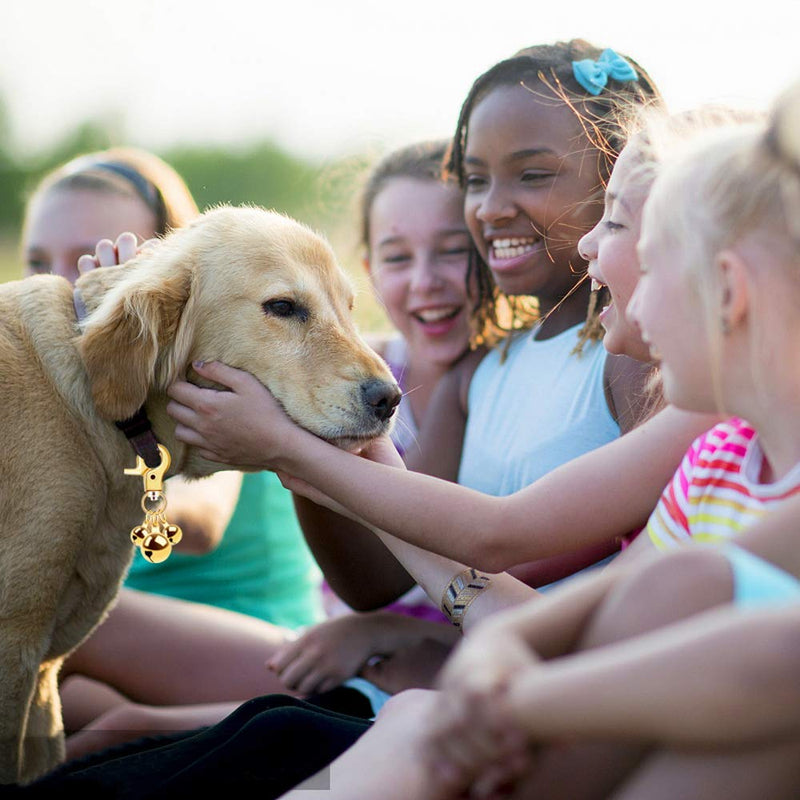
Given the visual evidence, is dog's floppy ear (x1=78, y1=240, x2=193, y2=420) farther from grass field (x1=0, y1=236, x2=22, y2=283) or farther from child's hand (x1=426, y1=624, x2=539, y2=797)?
grass field (x1=0, y1=236, x2=22, y2=283)

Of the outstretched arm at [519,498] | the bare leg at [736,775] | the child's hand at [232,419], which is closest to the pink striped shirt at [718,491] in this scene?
the outstretched arm at [519,498]

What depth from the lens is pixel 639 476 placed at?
2.08 m

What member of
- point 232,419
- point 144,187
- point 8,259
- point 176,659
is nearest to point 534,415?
point 232,419

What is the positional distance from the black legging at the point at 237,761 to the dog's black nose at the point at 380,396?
73cm

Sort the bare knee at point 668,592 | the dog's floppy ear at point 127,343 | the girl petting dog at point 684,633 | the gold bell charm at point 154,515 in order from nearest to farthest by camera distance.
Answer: the girl petting dog at point 684,633 < the bare knee at point 668,592 < the dog's floppy ear at point 127,343 < the gold bell charm at point 154,515

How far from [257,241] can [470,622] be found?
3.70 feet

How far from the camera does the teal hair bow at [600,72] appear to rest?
298cm

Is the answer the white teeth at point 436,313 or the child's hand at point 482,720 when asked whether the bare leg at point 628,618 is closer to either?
the child's hand at point 482,720

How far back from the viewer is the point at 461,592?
225 centimetres

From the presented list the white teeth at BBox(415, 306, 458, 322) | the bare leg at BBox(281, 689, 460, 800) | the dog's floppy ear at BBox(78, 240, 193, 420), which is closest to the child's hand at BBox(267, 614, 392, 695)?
the dog's floppy ear at BBox(78, 240, 193, 420)

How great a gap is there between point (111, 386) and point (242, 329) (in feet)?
1.17

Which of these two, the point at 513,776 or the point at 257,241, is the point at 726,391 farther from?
the point at 257,241

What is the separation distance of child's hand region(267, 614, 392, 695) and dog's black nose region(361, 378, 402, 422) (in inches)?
30.7

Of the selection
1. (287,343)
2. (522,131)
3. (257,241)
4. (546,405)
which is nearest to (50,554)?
(287,343)
